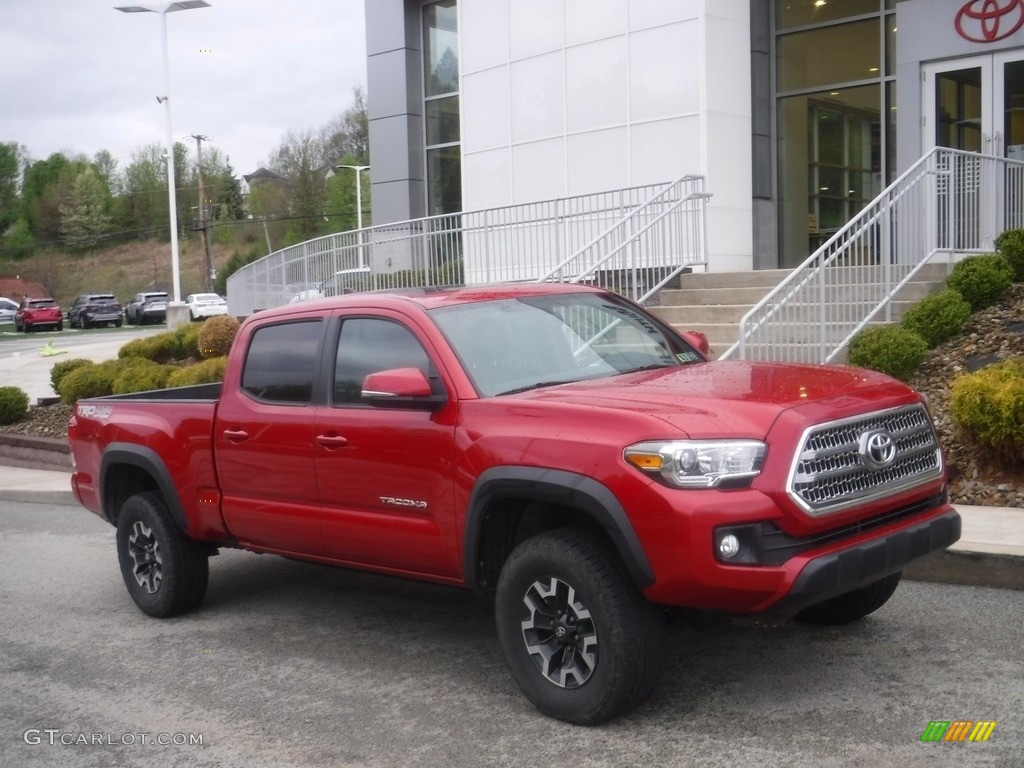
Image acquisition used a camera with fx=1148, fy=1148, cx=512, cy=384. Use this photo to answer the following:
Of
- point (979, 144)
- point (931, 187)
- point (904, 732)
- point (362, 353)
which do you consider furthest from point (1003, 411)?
point (979, 144)

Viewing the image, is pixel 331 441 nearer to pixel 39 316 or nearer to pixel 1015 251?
pixel 1015 251

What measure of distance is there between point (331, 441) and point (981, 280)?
7858 millimetres

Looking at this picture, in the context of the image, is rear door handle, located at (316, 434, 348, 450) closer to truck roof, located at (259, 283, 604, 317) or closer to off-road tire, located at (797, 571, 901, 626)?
truck roof, located at (259, 283, 604, 317)

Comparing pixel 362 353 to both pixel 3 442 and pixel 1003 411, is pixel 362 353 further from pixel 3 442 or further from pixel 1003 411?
pixel 3 442

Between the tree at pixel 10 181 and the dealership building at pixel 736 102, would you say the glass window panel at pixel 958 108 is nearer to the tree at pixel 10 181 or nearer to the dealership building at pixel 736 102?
the dealership building at pixel 736 102

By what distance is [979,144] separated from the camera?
1533cm

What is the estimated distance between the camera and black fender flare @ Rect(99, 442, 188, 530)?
22.4 ft

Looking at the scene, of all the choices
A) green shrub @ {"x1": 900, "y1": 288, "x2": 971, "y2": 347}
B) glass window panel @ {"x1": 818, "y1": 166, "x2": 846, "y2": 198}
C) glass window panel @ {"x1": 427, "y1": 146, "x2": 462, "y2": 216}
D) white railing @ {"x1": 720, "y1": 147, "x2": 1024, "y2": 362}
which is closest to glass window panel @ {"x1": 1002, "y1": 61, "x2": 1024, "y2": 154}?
white railing @ {"x1": 720, "y1": 147, "x2": 1024, "y2": 362}

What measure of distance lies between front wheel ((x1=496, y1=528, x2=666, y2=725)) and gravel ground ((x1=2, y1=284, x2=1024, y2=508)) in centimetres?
430

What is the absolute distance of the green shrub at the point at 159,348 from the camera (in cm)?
1994

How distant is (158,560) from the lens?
707cm
